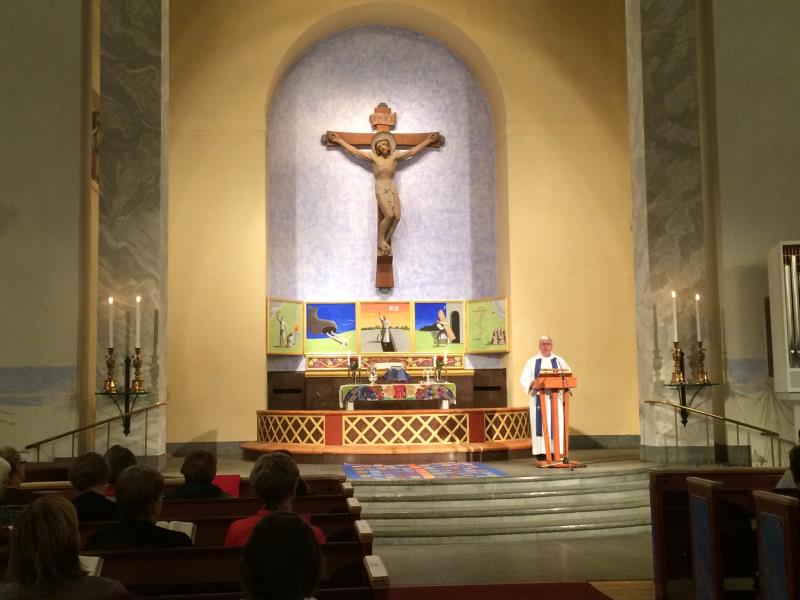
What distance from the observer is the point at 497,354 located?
13625 millimetres

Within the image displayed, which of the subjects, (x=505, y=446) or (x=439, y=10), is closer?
(x=505, y=446)

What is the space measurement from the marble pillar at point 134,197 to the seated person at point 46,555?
704 centimetres

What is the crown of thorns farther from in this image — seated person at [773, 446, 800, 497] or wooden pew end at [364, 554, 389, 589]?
wooden pew end at [364, 554, 389, 589]

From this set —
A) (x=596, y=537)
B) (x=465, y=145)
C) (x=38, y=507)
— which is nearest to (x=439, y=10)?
(x=465, y=145)

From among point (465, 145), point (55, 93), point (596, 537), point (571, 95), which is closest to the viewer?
point (596, 537)

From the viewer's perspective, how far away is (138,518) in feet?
11.2

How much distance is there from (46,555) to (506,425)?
9451 millimetres

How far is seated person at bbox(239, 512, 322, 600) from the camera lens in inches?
89.9

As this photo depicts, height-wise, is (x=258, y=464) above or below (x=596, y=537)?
above

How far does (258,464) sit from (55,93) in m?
7.28

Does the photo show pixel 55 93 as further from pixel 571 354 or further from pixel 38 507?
pixel 38 507

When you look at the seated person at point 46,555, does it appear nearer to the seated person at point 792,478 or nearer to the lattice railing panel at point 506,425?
the seated person at point 792,478

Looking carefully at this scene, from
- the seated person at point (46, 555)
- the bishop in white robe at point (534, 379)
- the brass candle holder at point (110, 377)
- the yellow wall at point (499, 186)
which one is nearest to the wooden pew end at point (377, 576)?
the seated person at point (46, 555)

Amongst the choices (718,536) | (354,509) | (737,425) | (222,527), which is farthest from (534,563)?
(737,425)
